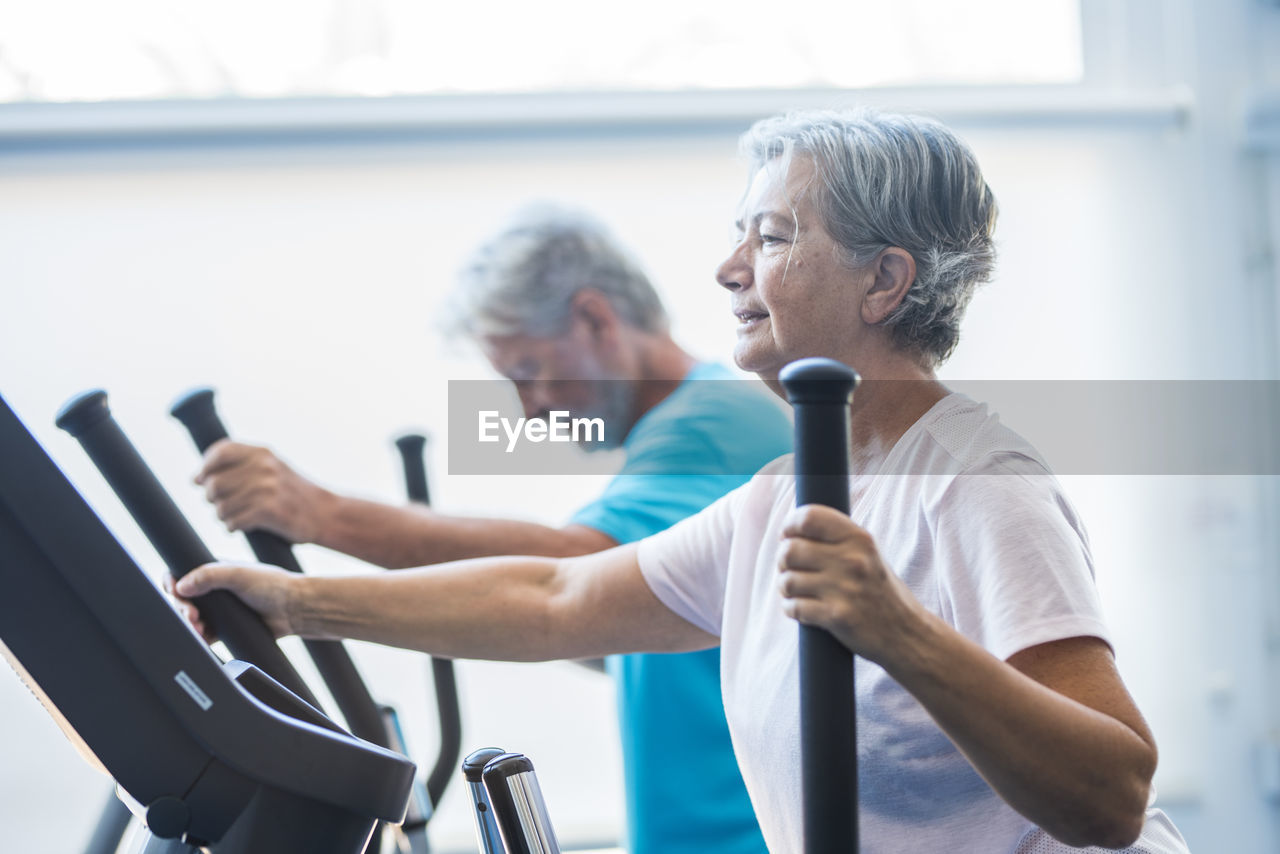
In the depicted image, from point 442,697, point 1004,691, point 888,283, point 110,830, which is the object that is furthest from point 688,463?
point 110,830

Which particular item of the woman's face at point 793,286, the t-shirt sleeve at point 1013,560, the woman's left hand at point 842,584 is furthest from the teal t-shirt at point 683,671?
the woman's left hand at point 842,584

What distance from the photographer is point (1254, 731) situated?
2.63 metres

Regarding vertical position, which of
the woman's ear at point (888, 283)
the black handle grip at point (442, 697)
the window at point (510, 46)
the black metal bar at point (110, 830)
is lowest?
the black metal bar at point (110, 830)

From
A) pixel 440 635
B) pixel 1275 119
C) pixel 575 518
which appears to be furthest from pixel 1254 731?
pixel 440 635

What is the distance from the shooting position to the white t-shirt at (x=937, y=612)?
773 millimetres

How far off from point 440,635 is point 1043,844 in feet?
2.20

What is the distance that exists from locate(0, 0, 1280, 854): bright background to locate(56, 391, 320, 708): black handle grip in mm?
1342

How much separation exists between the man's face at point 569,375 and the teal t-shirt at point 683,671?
0.53ft

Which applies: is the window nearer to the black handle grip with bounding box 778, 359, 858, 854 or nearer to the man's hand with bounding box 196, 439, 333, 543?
the man's hand with bounding box 196, 439, 333, 543

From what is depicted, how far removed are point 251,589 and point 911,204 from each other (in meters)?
0.79

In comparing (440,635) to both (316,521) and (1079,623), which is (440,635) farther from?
(1079,623)

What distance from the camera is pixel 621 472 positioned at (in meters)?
1.65

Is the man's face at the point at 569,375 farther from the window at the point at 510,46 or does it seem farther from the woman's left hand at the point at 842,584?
the woman's left hand at the point at 842,584

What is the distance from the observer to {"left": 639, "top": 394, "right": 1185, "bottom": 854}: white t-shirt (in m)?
0.77
